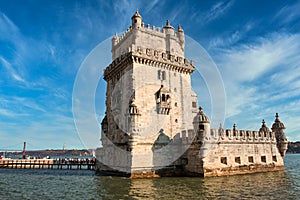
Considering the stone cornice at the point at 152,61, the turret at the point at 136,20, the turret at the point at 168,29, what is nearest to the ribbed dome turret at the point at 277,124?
the stone cornice at the point at 152,61

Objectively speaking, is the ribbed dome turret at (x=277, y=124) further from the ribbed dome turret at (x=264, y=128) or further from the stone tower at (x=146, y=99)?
the stone tower at (x=146, y=99)

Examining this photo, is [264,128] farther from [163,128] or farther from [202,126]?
[163,128]

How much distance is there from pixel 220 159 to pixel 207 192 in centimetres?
986

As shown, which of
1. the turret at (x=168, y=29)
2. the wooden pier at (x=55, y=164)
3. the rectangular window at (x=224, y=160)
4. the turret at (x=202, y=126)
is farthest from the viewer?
the wooden pier at (x=55, y=164)

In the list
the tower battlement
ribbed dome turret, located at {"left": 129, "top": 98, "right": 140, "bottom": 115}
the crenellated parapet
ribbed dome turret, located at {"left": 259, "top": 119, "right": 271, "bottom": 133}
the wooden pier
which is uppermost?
the tower battlement

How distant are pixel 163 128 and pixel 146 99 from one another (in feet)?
13.5

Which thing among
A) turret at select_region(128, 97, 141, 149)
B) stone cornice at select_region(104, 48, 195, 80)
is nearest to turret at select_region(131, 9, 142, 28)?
stone cornice at select_region(104, 48, 195, 80)

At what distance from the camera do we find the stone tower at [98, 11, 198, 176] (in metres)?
27.2

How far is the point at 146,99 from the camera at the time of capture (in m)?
29.2

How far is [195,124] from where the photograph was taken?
2695 centimetres

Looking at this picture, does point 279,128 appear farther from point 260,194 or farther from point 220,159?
point 260,194

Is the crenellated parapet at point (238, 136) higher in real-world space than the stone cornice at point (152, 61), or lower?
lower

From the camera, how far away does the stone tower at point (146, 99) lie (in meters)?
27.2

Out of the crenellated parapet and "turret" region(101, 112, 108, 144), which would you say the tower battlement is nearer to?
"turret" region(101, 112, 108, 144)
